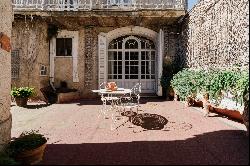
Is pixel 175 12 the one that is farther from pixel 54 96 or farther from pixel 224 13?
pixel 54 96

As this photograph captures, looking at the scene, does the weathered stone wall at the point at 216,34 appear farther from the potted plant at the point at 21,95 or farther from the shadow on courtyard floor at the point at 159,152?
the potted plant at the point at 21,95

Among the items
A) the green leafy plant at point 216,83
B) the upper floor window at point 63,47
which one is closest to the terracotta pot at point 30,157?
the green leafy plant at point 216,83

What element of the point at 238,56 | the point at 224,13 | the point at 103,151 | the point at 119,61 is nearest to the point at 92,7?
the point at 119,61

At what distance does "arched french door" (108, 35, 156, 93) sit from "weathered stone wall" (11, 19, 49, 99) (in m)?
3.59

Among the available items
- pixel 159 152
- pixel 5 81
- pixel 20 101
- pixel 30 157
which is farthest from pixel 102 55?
pixel 30 157

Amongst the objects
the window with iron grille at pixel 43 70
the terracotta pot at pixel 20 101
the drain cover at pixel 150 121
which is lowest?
the drain cover at pixel 150 121

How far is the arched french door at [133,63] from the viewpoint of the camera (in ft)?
48.3

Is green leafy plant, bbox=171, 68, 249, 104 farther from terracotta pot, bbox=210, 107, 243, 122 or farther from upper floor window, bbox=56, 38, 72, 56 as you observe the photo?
upper floor window, bbox=56, 38, 72, 56

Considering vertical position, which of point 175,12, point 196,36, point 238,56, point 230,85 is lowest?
point 230,85

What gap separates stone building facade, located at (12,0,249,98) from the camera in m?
12.4

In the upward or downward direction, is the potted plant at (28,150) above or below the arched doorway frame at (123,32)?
below

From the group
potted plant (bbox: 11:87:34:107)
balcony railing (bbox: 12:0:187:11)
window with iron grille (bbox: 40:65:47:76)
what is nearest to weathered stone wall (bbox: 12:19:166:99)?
window with iron grille (bbox: 40:65:47:76)

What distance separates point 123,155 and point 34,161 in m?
1.53

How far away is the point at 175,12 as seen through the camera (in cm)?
1232
